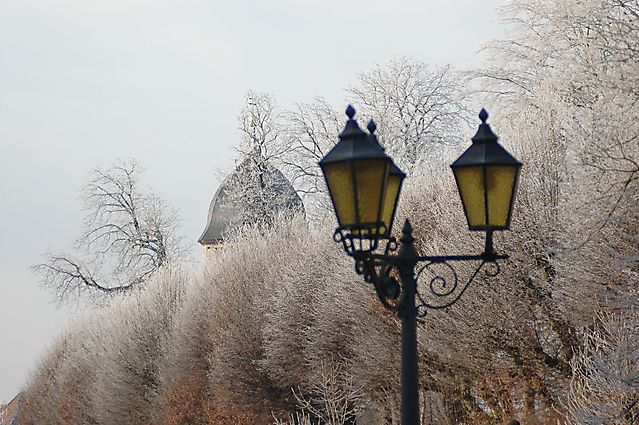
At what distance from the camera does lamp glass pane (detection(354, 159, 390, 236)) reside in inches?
173

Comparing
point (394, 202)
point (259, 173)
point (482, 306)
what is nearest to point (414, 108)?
point (259, 173)

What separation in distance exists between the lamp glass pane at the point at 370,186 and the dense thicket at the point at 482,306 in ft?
20.0

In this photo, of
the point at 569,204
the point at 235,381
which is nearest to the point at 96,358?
the point at 235,381

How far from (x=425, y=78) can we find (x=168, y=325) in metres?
12.4

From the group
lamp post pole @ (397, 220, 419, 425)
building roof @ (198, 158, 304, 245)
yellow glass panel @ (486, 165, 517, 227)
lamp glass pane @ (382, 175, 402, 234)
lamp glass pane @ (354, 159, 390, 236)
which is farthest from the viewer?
building roof @ (198, 158, 304, 245)

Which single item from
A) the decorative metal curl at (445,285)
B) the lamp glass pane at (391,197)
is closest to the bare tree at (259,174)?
the decorative metal curl at (445,285)

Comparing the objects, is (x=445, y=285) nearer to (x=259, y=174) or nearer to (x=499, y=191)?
(x=499, y=191)

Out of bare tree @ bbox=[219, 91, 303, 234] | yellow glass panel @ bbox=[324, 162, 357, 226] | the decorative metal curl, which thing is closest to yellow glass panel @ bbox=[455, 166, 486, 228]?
the decorative metal curl

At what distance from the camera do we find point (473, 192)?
4.99 m

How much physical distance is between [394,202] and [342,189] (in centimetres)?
80

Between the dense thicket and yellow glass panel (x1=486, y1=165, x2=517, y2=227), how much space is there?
527 cm

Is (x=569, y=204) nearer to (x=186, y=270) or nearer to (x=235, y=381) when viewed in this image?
(x=235, y=381)

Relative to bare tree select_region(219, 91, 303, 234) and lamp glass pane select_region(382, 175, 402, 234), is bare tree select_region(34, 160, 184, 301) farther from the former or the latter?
lamp glass pane select_region(382, 175, 402, 234)

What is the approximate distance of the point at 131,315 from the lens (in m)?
26.8
